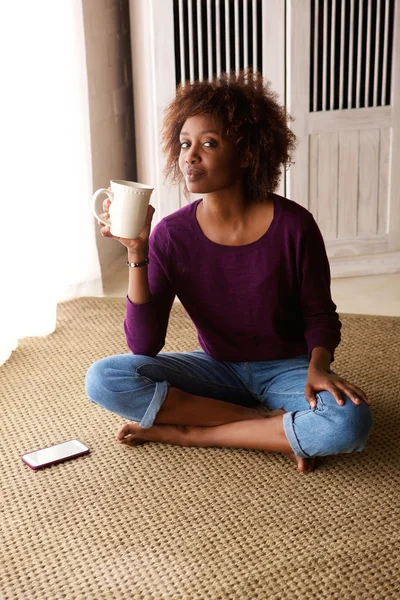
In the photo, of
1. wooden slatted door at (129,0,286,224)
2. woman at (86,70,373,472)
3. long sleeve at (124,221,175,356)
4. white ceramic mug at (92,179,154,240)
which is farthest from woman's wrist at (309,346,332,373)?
wooden slatted door at (129,0,286,224)

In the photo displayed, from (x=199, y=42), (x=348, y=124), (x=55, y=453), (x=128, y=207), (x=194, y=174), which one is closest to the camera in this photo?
(x=128, y=207)

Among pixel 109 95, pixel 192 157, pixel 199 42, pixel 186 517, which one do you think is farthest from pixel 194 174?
pixel 109 95

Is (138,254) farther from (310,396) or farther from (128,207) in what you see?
(310,396)

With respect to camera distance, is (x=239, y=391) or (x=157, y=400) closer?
(x=157, y=400)

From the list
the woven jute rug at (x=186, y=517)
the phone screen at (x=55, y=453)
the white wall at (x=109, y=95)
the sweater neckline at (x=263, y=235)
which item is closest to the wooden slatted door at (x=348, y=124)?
the white wall at (x=109, y=95)

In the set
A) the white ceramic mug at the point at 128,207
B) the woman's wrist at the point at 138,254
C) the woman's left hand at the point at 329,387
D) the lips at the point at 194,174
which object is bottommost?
the woman's left hand at the point at 329,387

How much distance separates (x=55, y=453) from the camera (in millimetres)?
1842

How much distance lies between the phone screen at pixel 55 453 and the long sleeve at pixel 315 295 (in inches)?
21.5

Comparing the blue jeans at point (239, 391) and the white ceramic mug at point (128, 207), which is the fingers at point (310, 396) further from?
the white ceramic mug at point (128, 207)

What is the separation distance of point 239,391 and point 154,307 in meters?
0.30

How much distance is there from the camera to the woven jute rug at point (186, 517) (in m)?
1.40

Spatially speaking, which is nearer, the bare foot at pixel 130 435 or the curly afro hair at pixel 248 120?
the curly afro hair at pixel 248 120

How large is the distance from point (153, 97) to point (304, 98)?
501 millimetres

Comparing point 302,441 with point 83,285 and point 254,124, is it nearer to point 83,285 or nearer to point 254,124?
point 254,124
